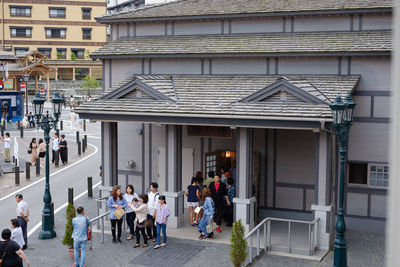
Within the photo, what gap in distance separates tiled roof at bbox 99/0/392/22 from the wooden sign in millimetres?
4626

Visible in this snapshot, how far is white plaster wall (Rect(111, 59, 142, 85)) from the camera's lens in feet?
68.1

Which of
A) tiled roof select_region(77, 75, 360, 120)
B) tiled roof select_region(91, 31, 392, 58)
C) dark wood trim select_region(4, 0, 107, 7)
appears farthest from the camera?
A: dark wood trim select_region(4, 0, 107, 7)

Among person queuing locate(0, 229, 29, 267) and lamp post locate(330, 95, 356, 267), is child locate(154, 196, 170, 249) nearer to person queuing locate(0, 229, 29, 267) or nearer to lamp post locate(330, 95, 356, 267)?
person queuing locate(0, 229, 29, 267)

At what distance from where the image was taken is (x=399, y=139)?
1460 mm

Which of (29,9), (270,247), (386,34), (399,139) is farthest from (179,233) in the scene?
(29,9)

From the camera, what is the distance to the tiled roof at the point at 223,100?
15828 millimetres

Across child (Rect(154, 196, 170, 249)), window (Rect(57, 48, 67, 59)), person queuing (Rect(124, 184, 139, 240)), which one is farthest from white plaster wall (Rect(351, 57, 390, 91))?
window (Rect(57, 48, 67, 59))

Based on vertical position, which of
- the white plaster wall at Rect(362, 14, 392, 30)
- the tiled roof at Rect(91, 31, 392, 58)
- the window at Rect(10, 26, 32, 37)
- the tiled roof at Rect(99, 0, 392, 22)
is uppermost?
the window at Rect(10, 26, 32, 37)

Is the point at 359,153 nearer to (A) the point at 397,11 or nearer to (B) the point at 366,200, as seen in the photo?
(B) the point at 366,200

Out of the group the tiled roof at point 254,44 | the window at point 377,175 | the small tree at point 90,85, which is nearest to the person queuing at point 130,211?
the tiled roof at point 254,44

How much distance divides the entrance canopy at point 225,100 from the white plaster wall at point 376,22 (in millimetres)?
2248

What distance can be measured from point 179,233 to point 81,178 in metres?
11.0

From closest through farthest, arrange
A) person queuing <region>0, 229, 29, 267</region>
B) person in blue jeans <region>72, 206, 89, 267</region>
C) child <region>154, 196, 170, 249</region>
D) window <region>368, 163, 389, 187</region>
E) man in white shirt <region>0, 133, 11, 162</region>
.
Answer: person queuing <region>0, 229, 29, 267</region> < person in blue jeans <region>72, 206, 89, 267</region> < child <region>154, 196, 170, 249</region> < window <region>368, 163, 389, 187</region> < man in white shirt <region>0, 133, 11, 162</region>

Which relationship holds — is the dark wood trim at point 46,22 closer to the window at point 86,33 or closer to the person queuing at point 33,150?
the window at point 86,33
